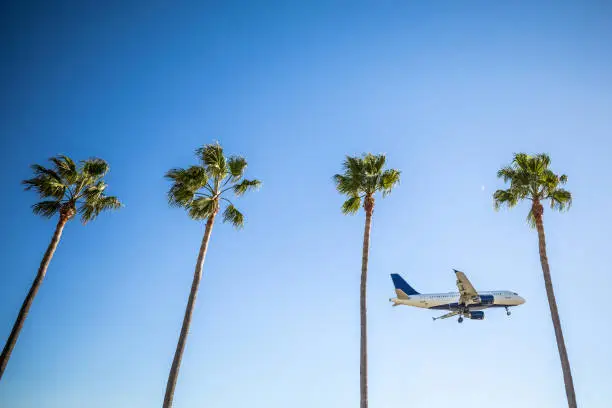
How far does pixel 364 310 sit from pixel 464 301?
28423 millimetres

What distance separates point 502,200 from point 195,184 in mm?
17587

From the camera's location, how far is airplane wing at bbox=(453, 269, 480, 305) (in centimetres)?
3794

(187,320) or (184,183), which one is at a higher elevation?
(184,183)

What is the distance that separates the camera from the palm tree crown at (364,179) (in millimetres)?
21750

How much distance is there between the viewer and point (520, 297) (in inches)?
1932

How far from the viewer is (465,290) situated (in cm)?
3969

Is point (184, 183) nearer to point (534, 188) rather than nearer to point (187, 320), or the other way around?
point (187, 320)

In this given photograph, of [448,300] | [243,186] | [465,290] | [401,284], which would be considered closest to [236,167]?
[243,186]

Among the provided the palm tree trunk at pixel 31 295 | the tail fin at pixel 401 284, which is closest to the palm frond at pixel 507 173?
the palm tree trunk at pixel 31 295

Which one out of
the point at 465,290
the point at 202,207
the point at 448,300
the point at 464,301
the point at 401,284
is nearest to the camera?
the point at 202,207

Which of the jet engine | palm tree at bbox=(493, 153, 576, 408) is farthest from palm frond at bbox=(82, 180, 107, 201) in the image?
the jet engine

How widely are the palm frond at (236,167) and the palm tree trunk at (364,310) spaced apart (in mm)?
6855

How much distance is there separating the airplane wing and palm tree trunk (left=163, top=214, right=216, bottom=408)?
25807mm

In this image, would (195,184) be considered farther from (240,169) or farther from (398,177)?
(398,177)
